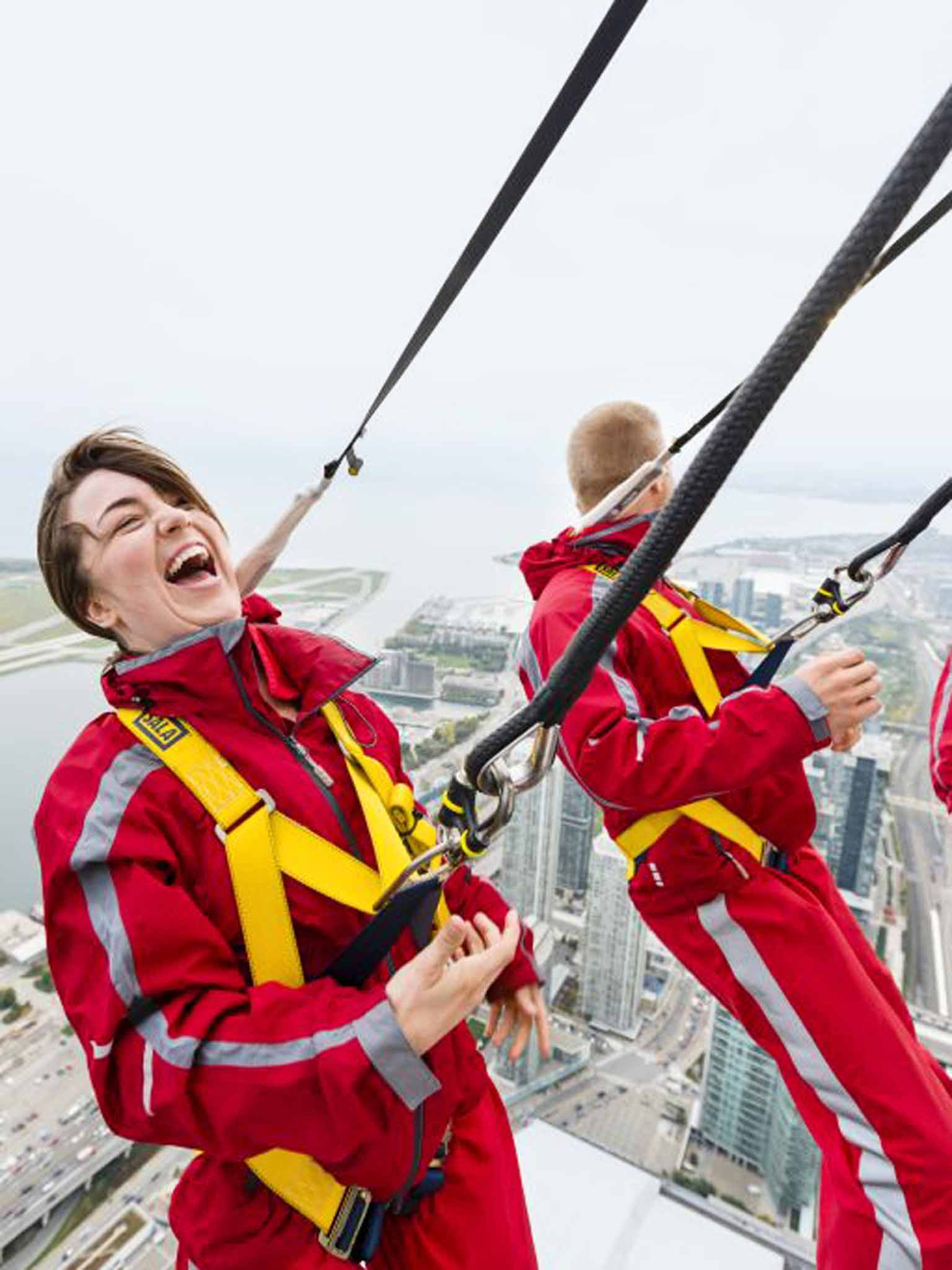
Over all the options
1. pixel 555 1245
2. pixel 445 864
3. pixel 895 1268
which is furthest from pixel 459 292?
pixel 555 1245

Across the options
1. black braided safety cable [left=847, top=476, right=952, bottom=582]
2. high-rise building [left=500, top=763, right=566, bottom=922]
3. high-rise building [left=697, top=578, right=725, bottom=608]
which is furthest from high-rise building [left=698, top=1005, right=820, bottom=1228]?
black braided safety cable [left=847, top=476, right=952, bottom=582]

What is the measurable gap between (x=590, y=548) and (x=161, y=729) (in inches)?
34.6

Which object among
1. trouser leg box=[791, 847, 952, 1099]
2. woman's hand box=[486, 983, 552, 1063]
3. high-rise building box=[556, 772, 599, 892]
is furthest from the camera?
high-rise building box=[556, 772, 599, 892]

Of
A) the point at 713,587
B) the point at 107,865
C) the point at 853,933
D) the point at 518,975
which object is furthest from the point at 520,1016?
the point at 713,587

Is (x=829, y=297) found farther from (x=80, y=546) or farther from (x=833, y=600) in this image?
(x=80, y=546)

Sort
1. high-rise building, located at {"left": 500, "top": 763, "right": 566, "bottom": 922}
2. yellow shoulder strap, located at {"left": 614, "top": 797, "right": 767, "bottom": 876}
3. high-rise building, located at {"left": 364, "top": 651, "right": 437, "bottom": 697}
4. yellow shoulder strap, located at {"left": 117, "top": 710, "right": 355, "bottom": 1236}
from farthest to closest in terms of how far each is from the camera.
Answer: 1. high-rise building, located at {"left": 364, "top": 651, "right": 437, "bottom": 697}
2. high-rise building, located at {"left": 500, "top": 763, "right": 566, "bottom": 922}
3. yellow shoulder strap, located at {"left": 614, "top": 797, "right": 767, "bottom": 876}
4. yellow shoulder strap, located at {"left": 117, "top": 710, "right": 355, "bottom": 1236}

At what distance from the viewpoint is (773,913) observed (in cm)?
122

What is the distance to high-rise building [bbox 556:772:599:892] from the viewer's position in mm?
5473

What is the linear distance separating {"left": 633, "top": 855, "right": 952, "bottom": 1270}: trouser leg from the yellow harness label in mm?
900

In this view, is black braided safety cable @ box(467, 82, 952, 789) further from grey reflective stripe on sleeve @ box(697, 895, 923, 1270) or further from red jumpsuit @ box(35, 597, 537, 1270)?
grey reflective stripe on sleeve @ box(697, 895, 923, 1270)

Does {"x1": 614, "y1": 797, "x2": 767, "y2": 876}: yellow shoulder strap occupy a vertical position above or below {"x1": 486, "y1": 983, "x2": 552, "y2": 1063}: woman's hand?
above

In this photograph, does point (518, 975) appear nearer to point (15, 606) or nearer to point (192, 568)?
point (192, 568)

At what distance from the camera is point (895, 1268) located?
1.09 metres

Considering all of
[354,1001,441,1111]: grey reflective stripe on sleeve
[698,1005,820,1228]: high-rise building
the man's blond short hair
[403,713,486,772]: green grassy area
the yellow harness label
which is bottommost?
[698,1005,820,1228]: high-rise building
